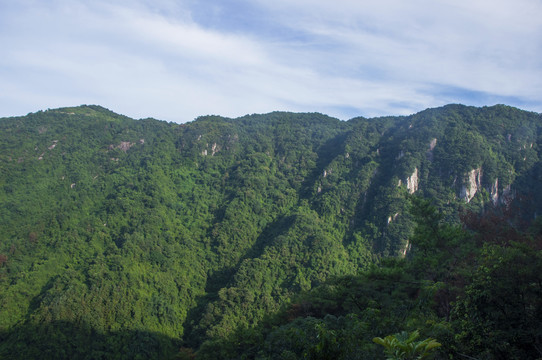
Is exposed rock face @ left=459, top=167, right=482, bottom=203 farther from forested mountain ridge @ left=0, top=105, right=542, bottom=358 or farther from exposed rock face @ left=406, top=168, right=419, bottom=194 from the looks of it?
exposed rock face @ left=406, top=168, right=419, bottom=194

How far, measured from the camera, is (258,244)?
225 feet

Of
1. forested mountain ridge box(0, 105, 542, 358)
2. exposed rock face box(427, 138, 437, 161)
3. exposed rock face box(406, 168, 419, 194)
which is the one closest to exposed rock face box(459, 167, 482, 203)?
forested mountain ridge box(0, 105, 542, 358)

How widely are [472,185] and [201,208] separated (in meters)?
57.4

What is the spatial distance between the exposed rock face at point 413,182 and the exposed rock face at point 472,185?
9.13 metres

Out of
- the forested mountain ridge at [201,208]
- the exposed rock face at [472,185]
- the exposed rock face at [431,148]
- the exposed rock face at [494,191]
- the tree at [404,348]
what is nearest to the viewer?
the tree at [404,348]

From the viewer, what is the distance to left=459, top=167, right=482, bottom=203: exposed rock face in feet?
231

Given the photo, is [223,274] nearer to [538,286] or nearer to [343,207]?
[343,207]

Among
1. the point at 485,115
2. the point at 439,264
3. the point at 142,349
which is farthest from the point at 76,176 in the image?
the point at 485,115

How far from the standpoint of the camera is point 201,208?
7700 cm

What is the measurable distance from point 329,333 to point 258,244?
5983 centimetres

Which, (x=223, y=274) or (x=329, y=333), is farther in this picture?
(x=223, y=274)

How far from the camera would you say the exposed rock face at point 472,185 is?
70.3 metres

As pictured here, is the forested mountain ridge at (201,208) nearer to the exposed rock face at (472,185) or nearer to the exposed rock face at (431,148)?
the exposed rock face at (472,185)

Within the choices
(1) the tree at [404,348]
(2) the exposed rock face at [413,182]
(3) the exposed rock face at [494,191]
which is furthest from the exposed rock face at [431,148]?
(1) the tree at [404,348]
